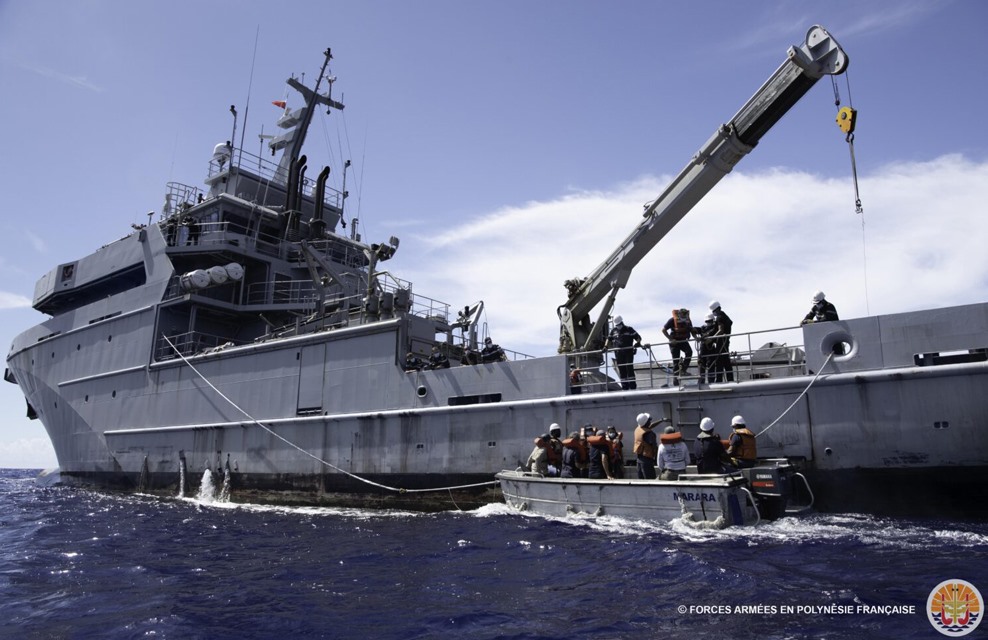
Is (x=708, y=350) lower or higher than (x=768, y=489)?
higher

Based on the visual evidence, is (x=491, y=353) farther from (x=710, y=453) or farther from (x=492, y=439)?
(x=710, y=453)

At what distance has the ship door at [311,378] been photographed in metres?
15.4

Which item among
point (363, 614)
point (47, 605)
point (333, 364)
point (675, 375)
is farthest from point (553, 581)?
point (333, 364)

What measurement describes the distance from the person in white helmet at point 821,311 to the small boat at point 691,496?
2.39m

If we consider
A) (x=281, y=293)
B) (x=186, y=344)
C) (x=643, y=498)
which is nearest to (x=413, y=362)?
(x=643, y=498)

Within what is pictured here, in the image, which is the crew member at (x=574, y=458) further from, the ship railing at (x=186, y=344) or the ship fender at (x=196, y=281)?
the ship fender at (x=196, y=281)

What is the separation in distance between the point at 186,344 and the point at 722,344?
14813 mm

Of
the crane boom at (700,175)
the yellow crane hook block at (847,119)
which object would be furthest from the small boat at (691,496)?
the yellow crane hook block at (847,119)

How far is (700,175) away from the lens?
40.0ft

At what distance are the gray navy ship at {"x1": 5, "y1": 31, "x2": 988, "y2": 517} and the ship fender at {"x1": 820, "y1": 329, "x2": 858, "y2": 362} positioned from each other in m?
0.03

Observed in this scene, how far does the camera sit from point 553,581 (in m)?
6.68

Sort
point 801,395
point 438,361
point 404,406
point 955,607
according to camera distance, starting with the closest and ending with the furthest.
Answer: point 955,607 < point 801,395 < point 404,406 < point 438,361

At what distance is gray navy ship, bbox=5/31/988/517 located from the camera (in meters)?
9.49

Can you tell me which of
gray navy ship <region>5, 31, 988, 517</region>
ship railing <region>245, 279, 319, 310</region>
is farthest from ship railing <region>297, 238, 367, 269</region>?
ship railing <region>245, 279, 319, 310</region>
